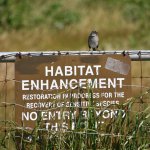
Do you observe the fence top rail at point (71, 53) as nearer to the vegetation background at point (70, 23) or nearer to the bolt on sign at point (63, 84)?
the bolt on sign at point (63, 84)

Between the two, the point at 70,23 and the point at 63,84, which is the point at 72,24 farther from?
the point at 63,84

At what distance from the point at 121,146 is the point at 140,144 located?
0.12 meters

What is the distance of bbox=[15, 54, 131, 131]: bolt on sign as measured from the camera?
15.3ft

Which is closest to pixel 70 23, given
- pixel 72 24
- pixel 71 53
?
pixel 72 24

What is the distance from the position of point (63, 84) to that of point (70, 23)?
1398 cm

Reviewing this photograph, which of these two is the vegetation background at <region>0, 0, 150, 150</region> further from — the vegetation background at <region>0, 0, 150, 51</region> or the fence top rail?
the fence top rail

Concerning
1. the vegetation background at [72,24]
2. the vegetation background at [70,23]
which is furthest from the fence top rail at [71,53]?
the vegetation background at [70,23]

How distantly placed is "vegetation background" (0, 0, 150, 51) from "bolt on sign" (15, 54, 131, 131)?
10360 mm

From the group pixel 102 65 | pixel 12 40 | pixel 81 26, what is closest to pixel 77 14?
pixel 81 26

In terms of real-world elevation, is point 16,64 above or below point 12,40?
below

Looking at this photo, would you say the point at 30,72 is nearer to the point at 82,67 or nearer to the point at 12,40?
the point at 82,67

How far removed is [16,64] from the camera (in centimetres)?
470

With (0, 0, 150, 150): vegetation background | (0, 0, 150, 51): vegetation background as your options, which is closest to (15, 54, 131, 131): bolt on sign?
(0, 0, 150, 150): vegetation background

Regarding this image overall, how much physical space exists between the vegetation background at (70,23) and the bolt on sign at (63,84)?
10.4 meters
